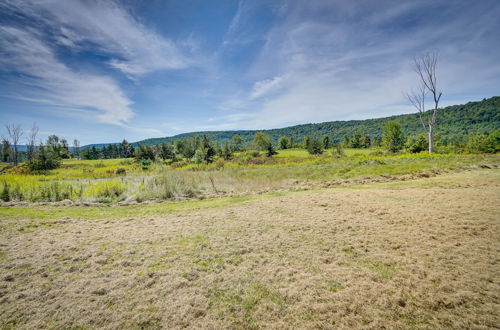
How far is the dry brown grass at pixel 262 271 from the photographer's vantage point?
2.67 m

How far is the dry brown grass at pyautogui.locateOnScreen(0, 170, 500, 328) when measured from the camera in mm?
2668

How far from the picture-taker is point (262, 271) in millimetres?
3705

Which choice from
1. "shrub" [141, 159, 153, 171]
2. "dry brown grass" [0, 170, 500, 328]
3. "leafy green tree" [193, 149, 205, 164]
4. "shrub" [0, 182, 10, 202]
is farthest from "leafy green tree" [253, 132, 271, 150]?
"dry brown grass" [0, 170, 500, 328]

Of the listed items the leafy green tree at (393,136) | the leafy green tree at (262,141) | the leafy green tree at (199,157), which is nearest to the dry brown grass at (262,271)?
the leafy green tree at (199,157)

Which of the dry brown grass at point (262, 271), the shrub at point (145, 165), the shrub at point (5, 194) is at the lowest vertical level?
the dry brown grass at point (262, 271)

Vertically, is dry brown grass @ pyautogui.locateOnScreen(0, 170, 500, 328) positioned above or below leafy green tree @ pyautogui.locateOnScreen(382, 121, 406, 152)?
below

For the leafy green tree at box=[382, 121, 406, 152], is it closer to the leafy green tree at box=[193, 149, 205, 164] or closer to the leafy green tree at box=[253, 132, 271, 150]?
the leafy green tree at box=[253, 132, 271, 150]

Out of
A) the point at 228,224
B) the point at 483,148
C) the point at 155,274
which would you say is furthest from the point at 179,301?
the point at 483,148

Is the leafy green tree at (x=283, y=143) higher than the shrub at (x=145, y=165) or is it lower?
higher

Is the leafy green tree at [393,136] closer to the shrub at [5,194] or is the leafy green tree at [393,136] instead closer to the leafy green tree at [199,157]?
the leafy green tree at [199,157]

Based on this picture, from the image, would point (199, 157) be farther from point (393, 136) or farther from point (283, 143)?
point (283, 143)

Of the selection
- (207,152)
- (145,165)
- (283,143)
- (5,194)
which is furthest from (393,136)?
(5,194)

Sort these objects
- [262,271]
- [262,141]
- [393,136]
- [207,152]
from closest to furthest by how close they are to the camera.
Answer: [262,271] < [207,152] < [393,136] < [262,141]

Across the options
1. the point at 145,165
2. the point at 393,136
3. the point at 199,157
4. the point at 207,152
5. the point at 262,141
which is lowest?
the point at 145,165
